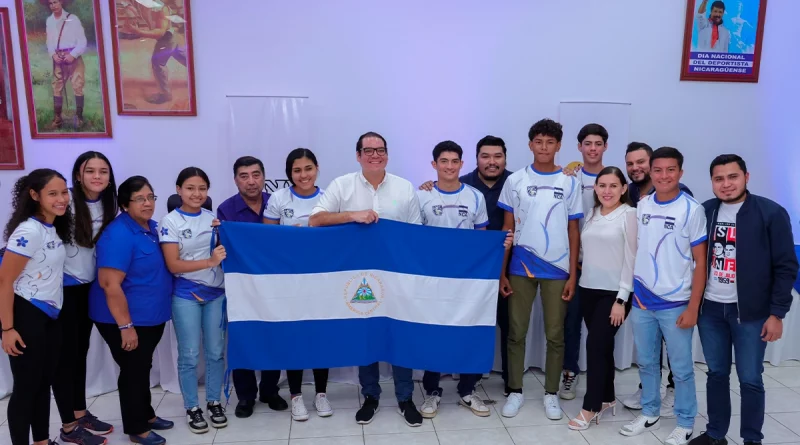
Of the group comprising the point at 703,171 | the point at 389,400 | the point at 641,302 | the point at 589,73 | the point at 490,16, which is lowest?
the point at 389,400

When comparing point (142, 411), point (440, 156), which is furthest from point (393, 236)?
point (142, 411)

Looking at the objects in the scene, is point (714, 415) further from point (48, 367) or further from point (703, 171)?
point (48, 367)

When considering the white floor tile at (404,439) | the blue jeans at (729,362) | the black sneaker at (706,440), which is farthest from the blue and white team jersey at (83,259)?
the black sneaker at (706,440)

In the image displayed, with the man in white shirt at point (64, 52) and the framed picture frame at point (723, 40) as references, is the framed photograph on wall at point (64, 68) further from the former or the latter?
the framed picture frame at point (723, 40)

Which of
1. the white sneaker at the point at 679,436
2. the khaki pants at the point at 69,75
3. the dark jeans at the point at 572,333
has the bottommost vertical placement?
the white sneaker at the point at 679,436

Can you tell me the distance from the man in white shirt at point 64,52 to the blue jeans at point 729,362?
4106 millimetres

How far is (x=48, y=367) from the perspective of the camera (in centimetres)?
238

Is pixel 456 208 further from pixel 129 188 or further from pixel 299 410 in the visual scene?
pixel 129 188

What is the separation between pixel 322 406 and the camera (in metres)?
3.10

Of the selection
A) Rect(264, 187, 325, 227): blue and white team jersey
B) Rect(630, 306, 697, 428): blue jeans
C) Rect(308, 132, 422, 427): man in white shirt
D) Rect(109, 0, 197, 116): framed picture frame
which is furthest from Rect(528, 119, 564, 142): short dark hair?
Rect(109, 0, 197, 116): framed picture frame

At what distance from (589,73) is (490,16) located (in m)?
0.86

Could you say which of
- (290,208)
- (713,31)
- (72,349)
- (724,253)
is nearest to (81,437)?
(72,349)

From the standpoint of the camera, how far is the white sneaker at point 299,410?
3.03 meters

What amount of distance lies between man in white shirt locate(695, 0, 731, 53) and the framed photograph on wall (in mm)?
4361
